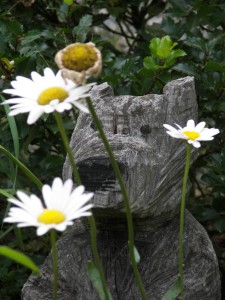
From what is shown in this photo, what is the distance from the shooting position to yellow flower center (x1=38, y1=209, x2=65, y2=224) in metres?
1.15

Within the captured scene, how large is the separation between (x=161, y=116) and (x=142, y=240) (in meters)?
0.31

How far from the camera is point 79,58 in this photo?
1145 mm

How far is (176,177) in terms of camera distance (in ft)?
5.77

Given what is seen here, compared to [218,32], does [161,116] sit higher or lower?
lower

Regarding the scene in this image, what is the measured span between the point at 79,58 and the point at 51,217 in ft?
0.84

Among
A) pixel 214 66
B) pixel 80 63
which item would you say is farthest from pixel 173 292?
pixel 214 66

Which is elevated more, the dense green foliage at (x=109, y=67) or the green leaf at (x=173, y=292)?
the dense green foliage at (x=109, y=67)

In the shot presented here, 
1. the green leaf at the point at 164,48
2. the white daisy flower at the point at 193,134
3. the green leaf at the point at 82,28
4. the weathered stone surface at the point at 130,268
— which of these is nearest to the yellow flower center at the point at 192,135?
the white daisy flower at the point at 193,134

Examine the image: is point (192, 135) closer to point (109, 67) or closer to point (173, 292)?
point (173, 292)

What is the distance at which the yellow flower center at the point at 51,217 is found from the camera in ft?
3.76

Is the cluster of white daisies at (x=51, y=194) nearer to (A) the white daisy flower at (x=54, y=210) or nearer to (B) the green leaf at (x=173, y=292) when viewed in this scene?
(A) the white daisy flower at (x=54, y=210)

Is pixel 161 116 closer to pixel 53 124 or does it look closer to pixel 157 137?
pixel 157 137

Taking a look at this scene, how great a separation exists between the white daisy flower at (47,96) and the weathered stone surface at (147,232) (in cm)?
39

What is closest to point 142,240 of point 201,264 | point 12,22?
point 201,264
